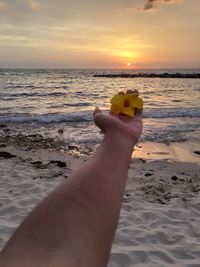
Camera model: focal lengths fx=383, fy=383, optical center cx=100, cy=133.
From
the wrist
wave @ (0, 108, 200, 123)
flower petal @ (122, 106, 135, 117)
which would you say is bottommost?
wave @ (0, 108, 200, 123)

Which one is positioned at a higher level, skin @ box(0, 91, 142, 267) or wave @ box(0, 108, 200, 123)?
skin @ box(0, 91, 142, 267)

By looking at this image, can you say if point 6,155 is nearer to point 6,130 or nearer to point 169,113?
point 6,130

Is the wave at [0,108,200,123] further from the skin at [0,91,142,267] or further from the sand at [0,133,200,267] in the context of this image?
the skin at [0,91,142,267]

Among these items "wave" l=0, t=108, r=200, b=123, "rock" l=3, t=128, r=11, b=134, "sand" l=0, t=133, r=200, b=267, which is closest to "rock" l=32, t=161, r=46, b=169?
"sand" l=0, t=133, r=200, b=267

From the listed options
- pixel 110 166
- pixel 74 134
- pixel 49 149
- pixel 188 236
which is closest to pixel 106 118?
pixel 110 166

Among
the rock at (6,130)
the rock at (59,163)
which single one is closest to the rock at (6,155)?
the rock at (59,163)

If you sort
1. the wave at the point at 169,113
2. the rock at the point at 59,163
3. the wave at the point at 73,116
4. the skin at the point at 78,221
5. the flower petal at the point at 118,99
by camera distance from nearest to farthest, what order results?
the skin at the point at 78,221 → the flower petal at the point at 118,99 → the rock at the point at 59,163 → the wave at the point at 73,116 → the wave at the point at 169,113

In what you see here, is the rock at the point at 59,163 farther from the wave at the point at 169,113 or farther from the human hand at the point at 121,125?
the wave at the point at 169,113
